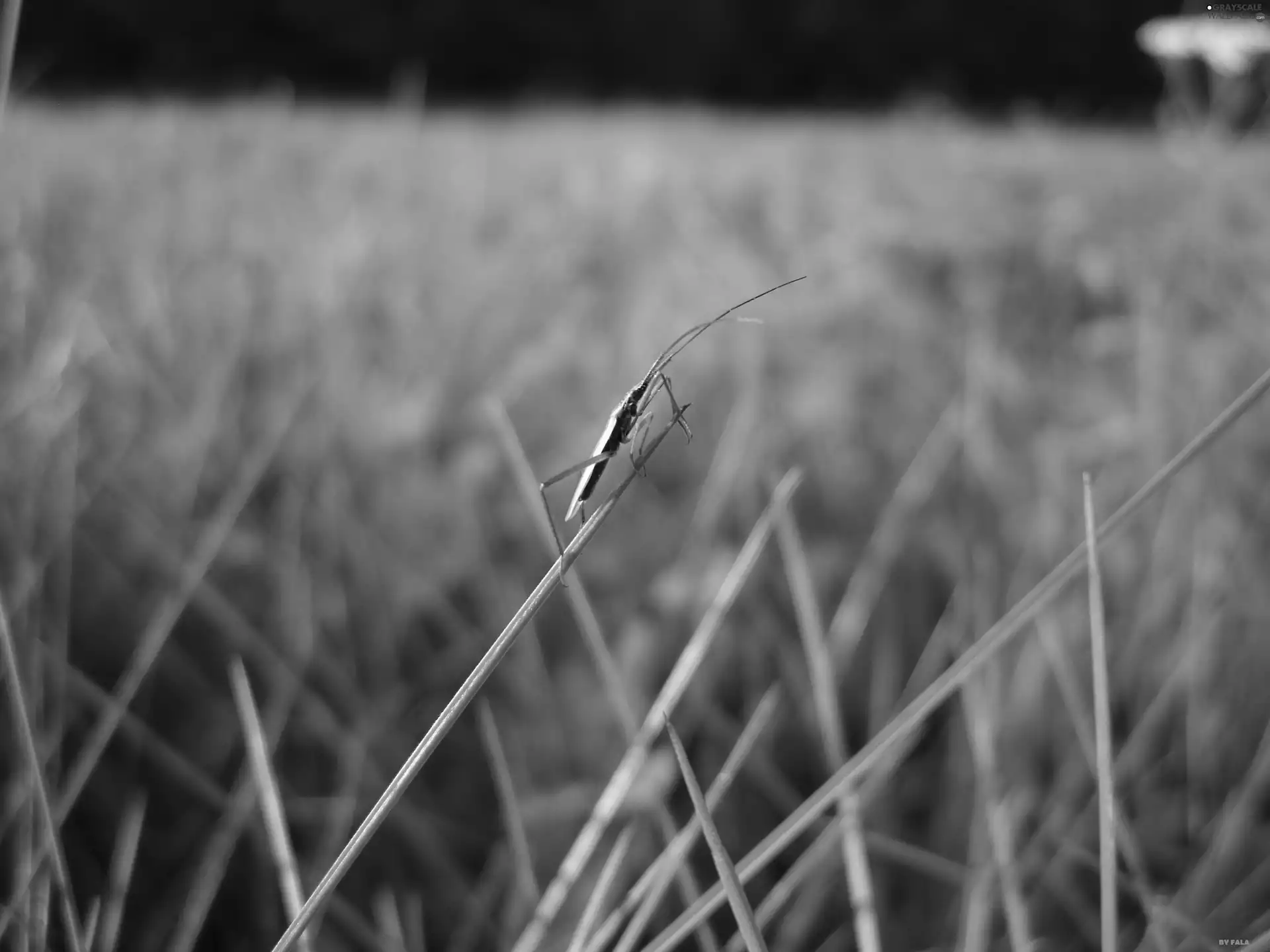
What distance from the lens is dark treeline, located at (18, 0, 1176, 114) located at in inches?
310

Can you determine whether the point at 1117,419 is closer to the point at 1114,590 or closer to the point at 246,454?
the point at 1114,590

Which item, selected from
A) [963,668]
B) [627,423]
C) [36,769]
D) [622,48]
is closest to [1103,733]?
[963,668]

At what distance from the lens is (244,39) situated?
864cm

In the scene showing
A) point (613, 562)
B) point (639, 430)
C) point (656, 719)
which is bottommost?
point (613, 562)

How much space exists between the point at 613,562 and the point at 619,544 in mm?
30

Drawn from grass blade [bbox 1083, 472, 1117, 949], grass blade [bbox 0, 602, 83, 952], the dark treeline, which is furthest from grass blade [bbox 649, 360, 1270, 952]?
the dark treeline

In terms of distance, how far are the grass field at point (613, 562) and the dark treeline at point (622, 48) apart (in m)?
5.39

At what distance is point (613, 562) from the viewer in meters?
0.92

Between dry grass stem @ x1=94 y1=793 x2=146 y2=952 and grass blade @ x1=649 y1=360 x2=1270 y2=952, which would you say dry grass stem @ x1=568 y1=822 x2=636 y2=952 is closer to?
Result: grass blade @ x1=649 y1=360 x2=1270 y2=952

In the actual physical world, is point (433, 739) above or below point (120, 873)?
above

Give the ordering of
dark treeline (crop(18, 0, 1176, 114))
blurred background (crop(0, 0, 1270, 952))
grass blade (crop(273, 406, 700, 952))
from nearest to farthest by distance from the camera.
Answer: grass blade (crop(273, 406, 700, 952)) → blurred background (crop(0, 0, 1270, 952)) → dark treeline (crop(18, 0, 1176, 114))

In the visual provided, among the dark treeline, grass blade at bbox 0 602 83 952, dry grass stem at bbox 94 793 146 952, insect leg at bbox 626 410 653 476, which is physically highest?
the dark treeline

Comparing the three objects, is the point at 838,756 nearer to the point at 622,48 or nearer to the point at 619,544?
the point at 619,544

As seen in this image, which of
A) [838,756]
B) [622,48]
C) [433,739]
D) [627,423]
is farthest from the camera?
[622,48]
